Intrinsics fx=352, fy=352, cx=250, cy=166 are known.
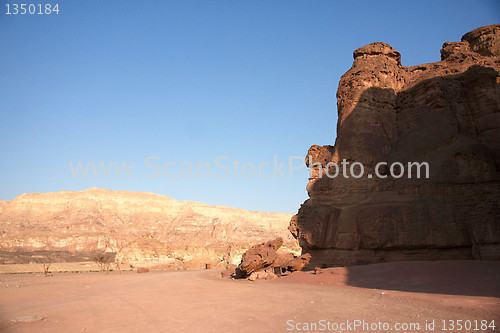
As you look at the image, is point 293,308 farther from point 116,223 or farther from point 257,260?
point 116,223

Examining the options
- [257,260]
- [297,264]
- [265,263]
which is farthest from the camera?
[297,264]

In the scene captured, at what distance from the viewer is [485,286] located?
11539 millimetres

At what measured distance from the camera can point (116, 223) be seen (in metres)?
87.9

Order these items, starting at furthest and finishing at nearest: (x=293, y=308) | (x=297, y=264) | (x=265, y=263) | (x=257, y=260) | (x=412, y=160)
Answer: (x=412, y=160) < (x=297, y=264) < (x=265, y=263) < (x=257, y=260) < (x=293, y=308)

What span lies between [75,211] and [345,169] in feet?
278

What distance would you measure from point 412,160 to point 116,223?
80.8 metres

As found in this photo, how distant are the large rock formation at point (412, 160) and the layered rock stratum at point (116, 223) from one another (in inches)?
1383

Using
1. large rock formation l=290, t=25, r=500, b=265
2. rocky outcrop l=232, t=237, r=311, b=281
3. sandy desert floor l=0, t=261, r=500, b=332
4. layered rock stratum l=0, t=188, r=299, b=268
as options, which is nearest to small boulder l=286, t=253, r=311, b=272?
rocky outcrop l=232, t=237, r=311, b=281

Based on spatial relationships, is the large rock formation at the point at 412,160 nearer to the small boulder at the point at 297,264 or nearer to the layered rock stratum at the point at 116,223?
the small boulder at the point at 297,264

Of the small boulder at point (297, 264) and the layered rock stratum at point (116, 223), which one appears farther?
the layered rock stratum at point (116, 223)

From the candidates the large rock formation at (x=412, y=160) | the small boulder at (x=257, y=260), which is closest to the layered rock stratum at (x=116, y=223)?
the small boulder at (x=257, y=260)

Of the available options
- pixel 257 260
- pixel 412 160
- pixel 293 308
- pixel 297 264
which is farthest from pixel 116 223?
pixel 293 308

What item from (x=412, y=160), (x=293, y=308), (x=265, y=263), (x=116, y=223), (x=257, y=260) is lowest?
(x=116, y=223)

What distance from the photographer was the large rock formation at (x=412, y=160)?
17.6 metres
